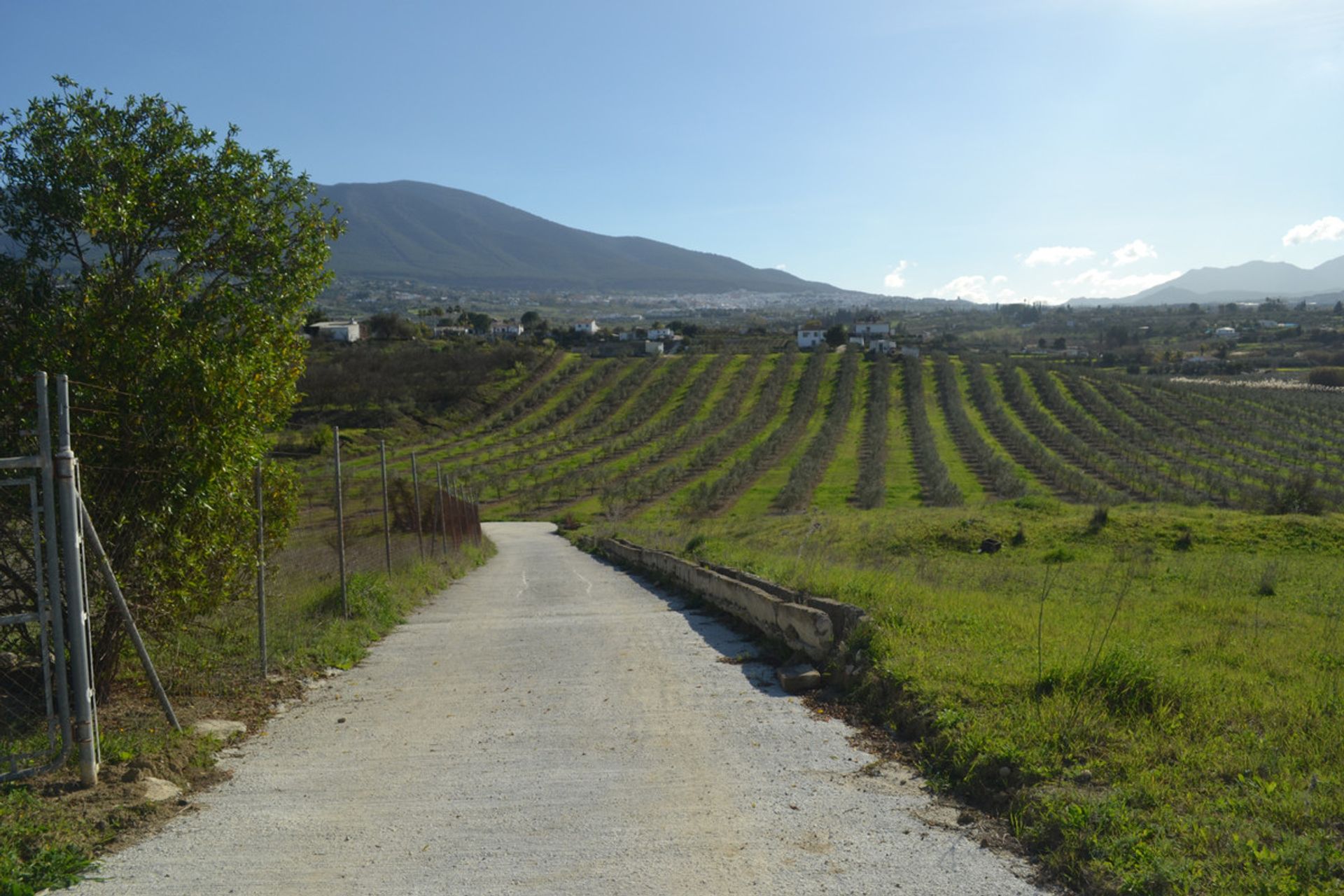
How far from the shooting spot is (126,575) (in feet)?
22.8

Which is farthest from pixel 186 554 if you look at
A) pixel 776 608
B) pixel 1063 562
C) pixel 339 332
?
pixel 339 332

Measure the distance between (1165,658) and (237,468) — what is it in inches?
299

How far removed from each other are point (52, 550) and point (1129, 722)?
21.1 feet

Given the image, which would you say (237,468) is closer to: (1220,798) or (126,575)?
(126,575)

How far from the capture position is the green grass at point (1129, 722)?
429 centimetres

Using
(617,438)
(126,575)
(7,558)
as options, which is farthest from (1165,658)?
(617,438)

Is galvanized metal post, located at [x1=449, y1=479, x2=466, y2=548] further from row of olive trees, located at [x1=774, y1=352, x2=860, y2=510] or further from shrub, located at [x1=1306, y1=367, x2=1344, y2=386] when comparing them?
shrub, located at [x1=1306, y1=367, x2=1344, y2=386]

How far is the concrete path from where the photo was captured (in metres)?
4.45

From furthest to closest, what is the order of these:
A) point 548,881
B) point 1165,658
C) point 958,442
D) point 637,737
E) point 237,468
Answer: point 958,442, point 1165,658, point 237,468, point 637,737, point 548,881

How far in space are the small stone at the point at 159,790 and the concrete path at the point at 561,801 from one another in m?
0.17

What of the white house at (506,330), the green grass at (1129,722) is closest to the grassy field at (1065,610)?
the green grass at (1129,722)

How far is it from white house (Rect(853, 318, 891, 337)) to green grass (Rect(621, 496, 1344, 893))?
13929cm

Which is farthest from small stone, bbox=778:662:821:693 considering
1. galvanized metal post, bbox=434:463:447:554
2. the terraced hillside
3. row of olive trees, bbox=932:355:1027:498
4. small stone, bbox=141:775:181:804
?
row of olive trees, bbox=932:355:1027:498

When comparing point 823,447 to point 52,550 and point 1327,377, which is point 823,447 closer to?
point 1327,377
